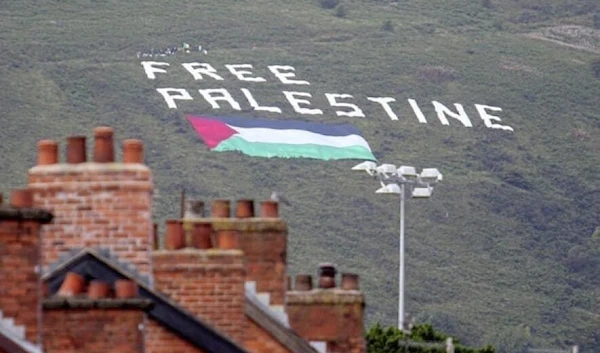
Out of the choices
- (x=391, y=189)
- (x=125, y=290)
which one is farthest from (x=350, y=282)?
(x=391, y=189)

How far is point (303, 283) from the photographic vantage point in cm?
2822

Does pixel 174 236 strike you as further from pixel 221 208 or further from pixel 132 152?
pixel 221 208

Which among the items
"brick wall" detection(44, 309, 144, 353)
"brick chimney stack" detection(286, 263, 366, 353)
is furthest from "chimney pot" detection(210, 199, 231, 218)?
"brick wall" detection(44, 309, 144, 353)

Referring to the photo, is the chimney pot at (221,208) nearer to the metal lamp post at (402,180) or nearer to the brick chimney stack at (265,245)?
the brick chimney stack at (265,245)

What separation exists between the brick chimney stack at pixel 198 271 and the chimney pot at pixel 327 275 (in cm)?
460

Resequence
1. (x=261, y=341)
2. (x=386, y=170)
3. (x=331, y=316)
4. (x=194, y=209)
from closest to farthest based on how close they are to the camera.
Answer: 1. (x=261, y=341)
2. (x=194, y=209)
3. (x=331, y=316)
4. (x=386, y=170)

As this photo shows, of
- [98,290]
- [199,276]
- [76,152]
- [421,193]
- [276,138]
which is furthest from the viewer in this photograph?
[421,193]

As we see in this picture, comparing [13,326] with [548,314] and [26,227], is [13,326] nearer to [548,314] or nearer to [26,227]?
[26,227]

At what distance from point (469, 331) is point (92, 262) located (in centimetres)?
14186

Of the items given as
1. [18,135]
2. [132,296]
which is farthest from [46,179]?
[18,135]

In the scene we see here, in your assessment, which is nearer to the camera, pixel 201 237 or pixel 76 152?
pixel 76 152

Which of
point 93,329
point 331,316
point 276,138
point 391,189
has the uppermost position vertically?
point 391,189

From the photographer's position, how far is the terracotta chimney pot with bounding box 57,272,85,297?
19.7 metres

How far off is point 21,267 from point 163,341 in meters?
3.29
